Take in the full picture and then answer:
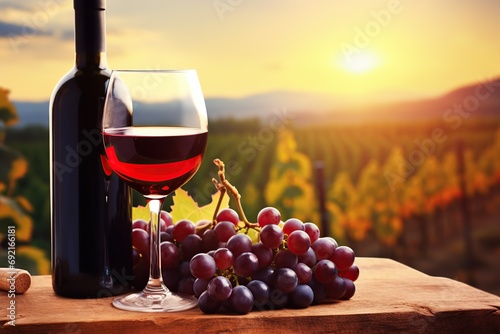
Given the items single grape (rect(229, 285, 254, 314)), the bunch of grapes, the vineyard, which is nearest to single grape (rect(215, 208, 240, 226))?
the bunch of grapes

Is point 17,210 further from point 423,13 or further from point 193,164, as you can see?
point 423,13

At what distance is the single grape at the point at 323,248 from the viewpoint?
1135mm

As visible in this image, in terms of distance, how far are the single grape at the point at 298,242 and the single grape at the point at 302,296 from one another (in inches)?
2.8

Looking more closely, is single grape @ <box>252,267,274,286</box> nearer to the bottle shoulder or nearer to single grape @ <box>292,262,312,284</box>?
single grape @ <box>292,262,312,284</box>

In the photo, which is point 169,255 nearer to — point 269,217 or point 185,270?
point 185,270

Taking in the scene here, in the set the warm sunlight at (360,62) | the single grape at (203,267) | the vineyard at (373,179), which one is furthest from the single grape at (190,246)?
the warm sunlight at (360,62)

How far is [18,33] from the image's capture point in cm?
373

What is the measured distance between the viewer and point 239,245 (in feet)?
3.57

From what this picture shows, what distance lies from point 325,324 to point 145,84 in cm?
44

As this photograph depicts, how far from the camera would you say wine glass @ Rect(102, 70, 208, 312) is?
104 cm

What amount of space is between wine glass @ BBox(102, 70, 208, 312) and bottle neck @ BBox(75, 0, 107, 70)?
0.09 meters

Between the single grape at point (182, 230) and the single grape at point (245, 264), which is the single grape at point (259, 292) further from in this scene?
the single grape at point (182, 230)

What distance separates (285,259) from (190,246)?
176 millimetres

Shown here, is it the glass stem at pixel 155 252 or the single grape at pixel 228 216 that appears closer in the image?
the glass stem at pixel 155 252
